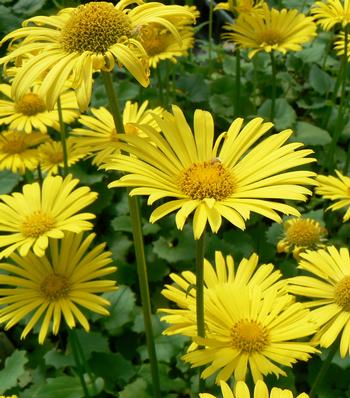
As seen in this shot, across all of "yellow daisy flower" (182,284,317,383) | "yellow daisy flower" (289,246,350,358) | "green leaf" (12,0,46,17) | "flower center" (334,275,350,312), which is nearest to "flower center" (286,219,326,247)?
"yellow daisy flower" (289,246,350,358)

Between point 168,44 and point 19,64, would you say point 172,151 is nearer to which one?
point 19,64

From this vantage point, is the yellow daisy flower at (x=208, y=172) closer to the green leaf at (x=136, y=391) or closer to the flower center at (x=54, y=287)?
the flower center at (x=54, y=287)

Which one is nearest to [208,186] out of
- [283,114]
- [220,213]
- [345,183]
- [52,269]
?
[220,213]

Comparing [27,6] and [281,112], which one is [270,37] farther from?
[27,6]

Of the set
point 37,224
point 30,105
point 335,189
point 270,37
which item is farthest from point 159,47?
point 37,224

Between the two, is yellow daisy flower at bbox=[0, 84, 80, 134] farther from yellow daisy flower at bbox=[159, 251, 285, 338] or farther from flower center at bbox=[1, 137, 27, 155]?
yellow daisy flower at bbox=[159, 251, 285, 338]

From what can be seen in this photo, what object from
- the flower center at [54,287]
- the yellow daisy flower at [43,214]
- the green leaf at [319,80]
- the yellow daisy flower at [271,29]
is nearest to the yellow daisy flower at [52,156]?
the yellow daisy flower at [43,214]
